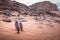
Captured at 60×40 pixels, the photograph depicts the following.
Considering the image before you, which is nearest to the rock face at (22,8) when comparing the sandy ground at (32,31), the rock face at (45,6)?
the rock face at (45,6)

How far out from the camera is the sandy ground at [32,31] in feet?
9.30

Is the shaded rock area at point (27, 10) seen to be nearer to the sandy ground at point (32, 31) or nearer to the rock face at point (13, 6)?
the rock face at point (13, 6)

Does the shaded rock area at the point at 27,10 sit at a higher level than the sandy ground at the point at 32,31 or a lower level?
higher

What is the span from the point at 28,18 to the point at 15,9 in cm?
35

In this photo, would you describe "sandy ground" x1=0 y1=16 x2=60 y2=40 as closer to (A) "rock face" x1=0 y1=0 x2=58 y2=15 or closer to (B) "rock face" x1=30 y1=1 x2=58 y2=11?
(A) "rock face" x1=0 y1=0 x2=58 y2=15

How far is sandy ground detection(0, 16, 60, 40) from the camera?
283cm

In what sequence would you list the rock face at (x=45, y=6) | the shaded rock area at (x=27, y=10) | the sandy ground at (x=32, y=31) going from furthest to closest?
the rock face at (x=45, y=6), the shaded rock area at (x=27, y=10), the sandy ground at (x=32, y=31)

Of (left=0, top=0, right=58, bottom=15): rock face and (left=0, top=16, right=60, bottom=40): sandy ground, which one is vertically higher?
(left=0, top=0, right=58, bottom=15): rock face

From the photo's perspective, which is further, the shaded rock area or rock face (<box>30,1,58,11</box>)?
rock face (<box>30,1,58,11</box>)

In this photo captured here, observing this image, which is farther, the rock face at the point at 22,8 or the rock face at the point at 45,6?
the rock face at the point at 45,6

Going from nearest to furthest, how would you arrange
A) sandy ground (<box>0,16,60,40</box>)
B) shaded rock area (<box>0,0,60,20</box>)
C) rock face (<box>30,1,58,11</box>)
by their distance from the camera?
sandy ground (<box>0,16,60,40</box>) → shaded rock area (<box>0,0,60,20</box>) → rock face (<box>30,1,58,11</box>)

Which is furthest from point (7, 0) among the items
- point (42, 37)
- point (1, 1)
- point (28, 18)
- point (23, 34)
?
point (42, 37)

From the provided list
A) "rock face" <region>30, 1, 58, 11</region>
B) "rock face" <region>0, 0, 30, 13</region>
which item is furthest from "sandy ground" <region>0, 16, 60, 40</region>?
"rock face" <region>30, 1, 58, 11</region>

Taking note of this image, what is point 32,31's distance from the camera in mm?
2930
